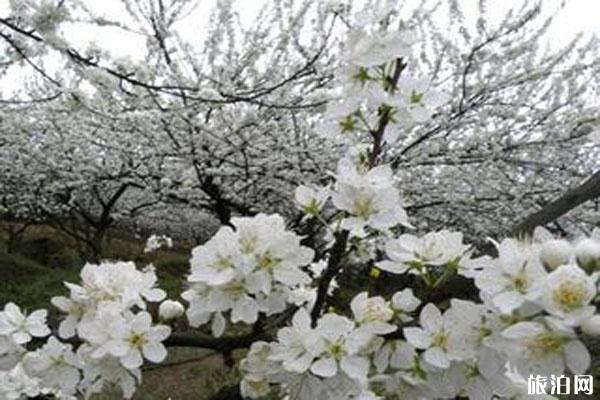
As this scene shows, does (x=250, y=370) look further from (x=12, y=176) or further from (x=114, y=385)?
(x=12, y=176)

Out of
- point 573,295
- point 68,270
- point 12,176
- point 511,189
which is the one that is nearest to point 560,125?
point 511,189

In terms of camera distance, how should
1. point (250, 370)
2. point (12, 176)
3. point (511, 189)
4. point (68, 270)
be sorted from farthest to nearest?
point (68, 270)
point (12, 176)
point (511, 189)
point (250, 370)

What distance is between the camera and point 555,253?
0.94m

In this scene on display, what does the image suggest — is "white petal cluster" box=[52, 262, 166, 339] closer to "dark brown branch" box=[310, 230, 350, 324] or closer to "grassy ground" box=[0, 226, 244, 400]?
"dark brown branch" box=[310, 230, 350, 324]

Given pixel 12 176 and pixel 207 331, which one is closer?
pixel 207 331

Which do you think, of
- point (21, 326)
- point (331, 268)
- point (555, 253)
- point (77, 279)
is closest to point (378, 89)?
point (331, 268)

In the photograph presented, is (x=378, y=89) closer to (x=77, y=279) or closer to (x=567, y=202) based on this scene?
(x=567, y=202)

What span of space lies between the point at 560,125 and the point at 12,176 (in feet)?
28.8

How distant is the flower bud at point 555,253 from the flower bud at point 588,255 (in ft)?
0.05

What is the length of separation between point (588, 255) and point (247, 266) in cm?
50

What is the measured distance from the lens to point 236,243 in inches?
46.7

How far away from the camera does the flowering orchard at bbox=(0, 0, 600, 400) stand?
99 centimetres

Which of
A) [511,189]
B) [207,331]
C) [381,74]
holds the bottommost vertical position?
[207,331]

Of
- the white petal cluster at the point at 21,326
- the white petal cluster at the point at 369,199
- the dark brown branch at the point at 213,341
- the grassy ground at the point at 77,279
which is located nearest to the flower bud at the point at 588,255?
the white petal cluster at the point at 369,199
